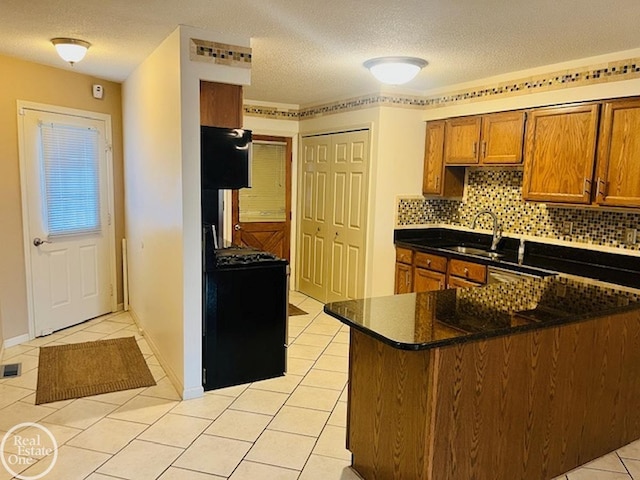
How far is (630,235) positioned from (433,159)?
189 centimetres

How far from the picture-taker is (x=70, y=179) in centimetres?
448

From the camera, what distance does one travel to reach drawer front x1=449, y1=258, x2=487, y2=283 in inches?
155

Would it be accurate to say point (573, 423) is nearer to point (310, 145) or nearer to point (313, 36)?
→ point (313, 36)

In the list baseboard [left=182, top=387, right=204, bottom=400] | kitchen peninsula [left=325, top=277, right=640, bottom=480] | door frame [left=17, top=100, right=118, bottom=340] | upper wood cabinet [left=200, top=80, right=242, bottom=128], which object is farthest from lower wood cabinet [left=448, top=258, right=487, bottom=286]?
door frame [left=17, top=100, right=118, bottom=340]

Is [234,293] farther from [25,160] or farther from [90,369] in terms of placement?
[25,160]

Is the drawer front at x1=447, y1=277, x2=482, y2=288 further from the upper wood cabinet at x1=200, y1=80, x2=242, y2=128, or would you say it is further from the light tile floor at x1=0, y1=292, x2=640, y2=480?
the upper wood cabinet at x1=200, y1=80, x2=242, y2=128

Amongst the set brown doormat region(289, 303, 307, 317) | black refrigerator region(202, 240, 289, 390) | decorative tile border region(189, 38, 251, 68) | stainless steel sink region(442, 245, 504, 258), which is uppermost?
decorative tile border region(189, 38, 251, 68)

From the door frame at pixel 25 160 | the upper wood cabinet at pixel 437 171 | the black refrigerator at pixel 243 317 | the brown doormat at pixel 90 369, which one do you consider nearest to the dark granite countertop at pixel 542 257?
the upper wood cabinet at pixel 437 171

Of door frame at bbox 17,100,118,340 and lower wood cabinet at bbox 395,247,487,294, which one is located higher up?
door frame at bbox 17,100,118,340

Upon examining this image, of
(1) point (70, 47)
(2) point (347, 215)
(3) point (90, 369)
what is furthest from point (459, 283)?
(1) point (70, 47)

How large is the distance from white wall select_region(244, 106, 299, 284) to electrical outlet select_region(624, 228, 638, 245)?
3682 mm

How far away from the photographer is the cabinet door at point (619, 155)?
3.22 meters

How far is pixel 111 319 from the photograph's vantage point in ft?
15.9

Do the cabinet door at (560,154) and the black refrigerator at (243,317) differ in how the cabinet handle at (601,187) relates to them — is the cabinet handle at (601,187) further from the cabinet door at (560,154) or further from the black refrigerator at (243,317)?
the black refrigerator at (243,317)
